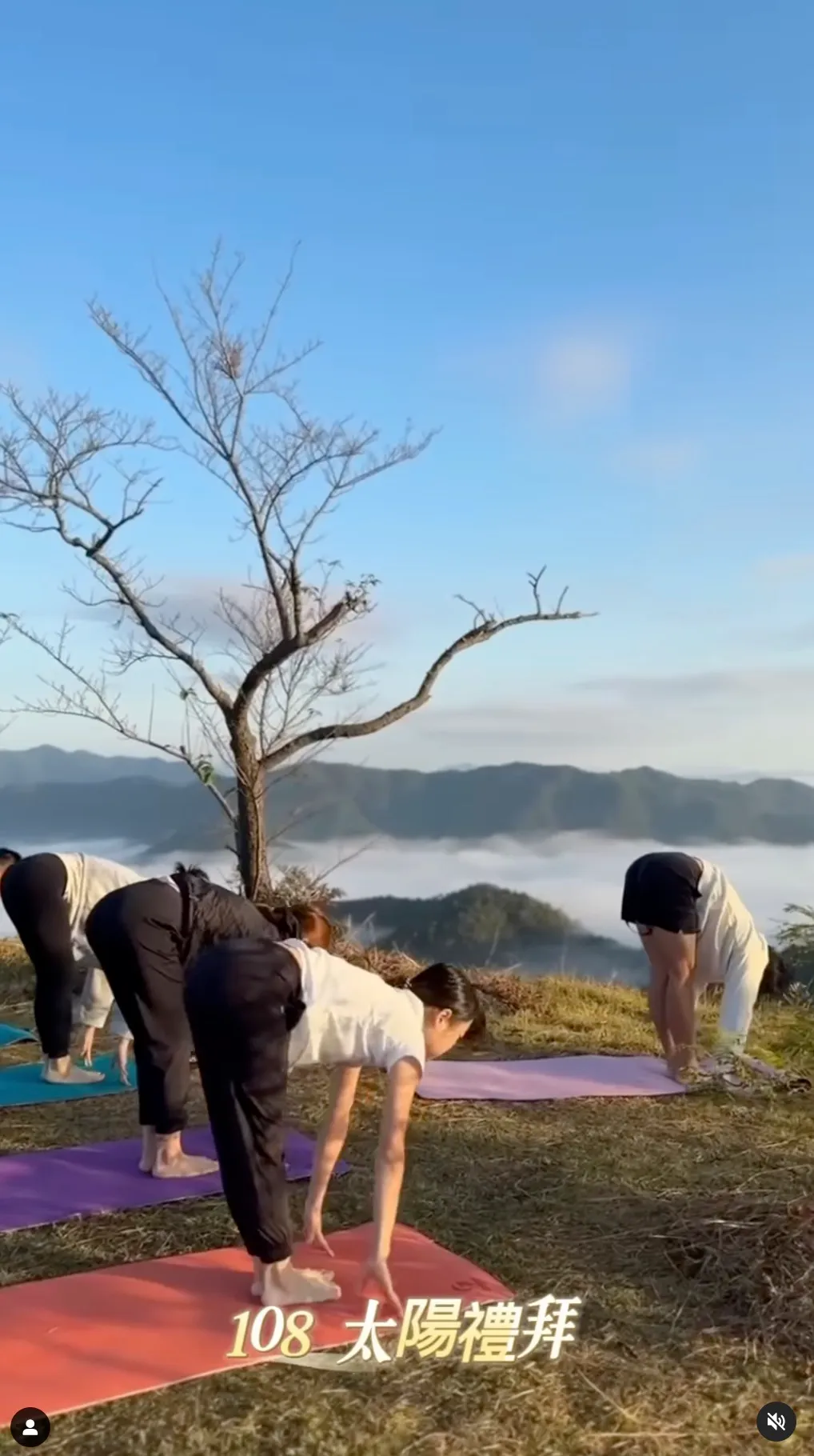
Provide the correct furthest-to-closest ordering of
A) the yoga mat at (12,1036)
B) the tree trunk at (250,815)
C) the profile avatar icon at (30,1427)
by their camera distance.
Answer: the tree trunk at (250,815)
the yoga mat at (12,1036)
the profile avatar icon at (30,1427)

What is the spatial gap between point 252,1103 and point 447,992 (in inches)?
21.0

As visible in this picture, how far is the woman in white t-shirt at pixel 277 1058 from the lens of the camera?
8.23 feet

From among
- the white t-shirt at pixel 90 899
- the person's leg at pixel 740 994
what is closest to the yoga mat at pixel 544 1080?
the person's leg at pixel 740 994

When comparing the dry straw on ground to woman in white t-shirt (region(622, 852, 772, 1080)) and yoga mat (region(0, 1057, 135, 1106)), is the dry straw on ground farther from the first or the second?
yoga mat (region(0, 1057, 135, 1106))

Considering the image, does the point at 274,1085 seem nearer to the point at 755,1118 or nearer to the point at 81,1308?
the point at 81,1308

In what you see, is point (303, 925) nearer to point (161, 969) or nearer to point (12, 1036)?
point (161, 969)

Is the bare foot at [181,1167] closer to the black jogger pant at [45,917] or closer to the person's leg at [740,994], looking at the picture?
the black jogger pant at [45,917]

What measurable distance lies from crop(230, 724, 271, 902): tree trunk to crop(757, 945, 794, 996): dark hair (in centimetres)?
310

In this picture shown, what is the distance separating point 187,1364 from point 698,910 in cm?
289

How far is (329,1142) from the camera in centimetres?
286

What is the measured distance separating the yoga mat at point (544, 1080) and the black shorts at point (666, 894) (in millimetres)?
605

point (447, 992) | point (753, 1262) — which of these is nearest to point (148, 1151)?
point (447, 992)

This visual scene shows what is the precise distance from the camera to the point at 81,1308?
2535mm

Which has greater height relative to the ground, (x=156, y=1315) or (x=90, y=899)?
(x=90, y=899)
